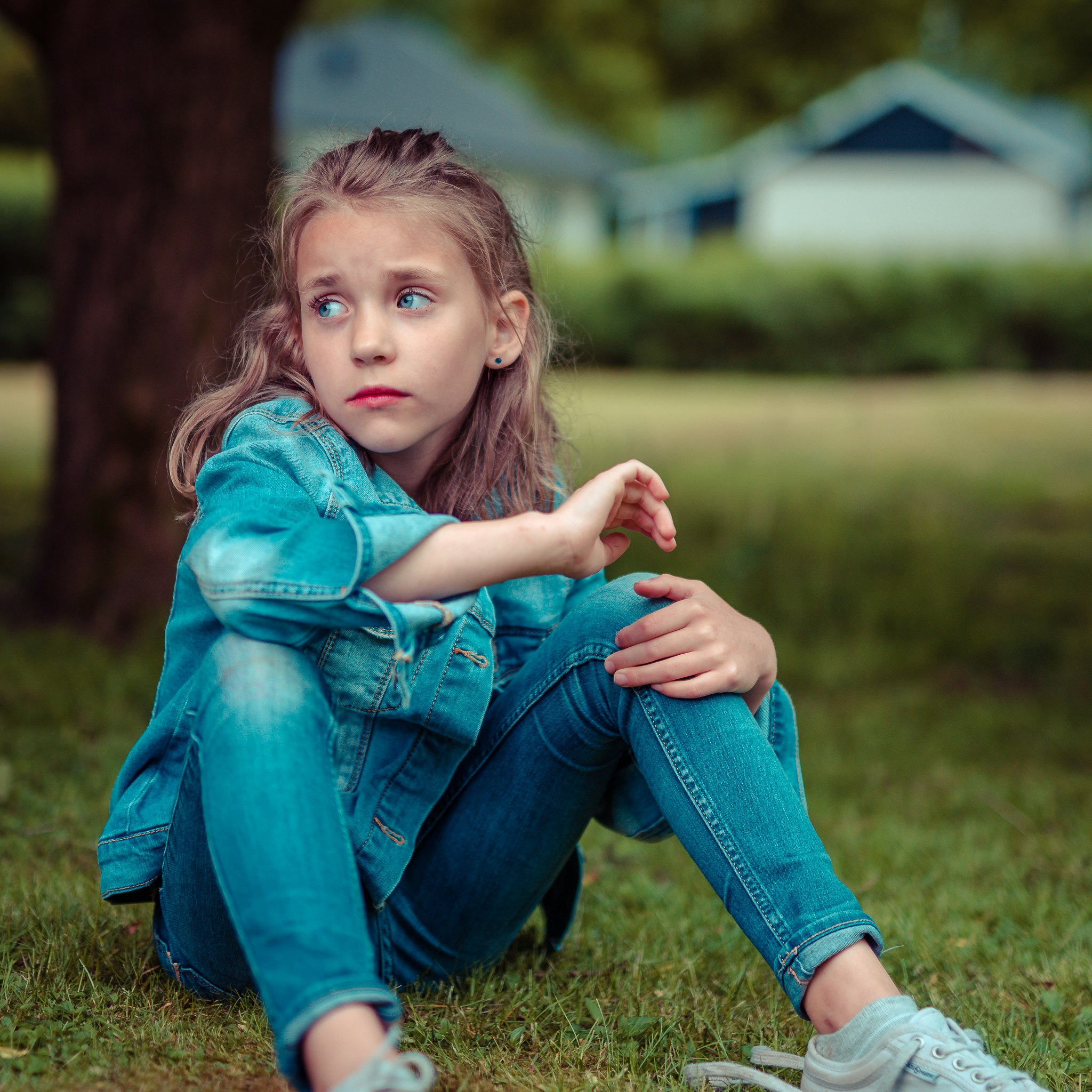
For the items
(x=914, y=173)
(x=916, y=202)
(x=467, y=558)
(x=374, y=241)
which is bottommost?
(x=467, y=558)

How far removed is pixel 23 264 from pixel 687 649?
18158 mm

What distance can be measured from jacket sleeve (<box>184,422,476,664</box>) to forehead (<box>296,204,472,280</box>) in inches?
13.8

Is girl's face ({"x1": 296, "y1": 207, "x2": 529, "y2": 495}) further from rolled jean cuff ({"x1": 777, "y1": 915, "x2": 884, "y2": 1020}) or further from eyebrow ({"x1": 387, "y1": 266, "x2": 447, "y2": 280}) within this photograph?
rolled jean cuff ({"x1": 777, "y1": 915, "x2": 884, "y2": 1020})

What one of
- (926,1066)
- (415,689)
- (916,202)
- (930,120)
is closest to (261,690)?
(415,689)

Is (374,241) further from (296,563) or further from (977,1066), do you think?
(977,1066)

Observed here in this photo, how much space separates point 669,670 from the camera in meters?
1.71

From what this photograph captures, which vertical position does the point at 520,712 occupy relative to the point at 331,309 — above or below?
below

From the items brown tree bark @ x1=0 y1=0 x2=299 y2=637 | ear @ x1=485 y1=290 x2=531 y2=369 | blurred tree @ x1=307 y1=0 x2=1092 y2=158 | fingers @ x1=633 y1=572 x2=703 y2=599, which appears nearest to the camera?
fingers @ x1=633 y1=572 x2=703 y2=599

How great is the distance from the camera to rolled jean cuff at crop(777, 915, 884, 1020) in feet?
5.30

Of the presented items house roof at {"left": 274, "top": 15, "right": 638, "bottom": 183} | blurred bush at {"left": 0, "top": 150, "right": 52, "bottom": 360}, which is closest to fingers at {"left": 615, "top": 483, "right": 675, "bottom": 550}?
blurred bush at {"left": 0, "top": 150, "right": 52, "bottom": 360}

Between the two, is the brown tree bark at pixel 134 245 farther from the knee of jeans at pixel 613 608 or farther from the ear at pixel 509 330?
the knee of jeans at pixel 613 608

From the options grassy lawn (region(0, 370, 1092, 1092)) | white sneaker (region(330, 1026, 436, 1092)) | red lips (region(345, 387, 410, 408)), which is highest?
red lips (region(345, 387, 410, 408))

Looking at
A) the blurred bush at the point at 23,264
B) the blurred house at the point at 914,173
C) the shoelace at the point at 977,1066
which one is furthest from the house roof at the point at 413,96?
the shoelace at the point at 977,1066

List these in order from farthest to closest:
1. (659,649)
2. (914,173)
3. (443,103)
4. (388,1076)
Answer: (914,173), (443,103), (659,649), (388,1076)
